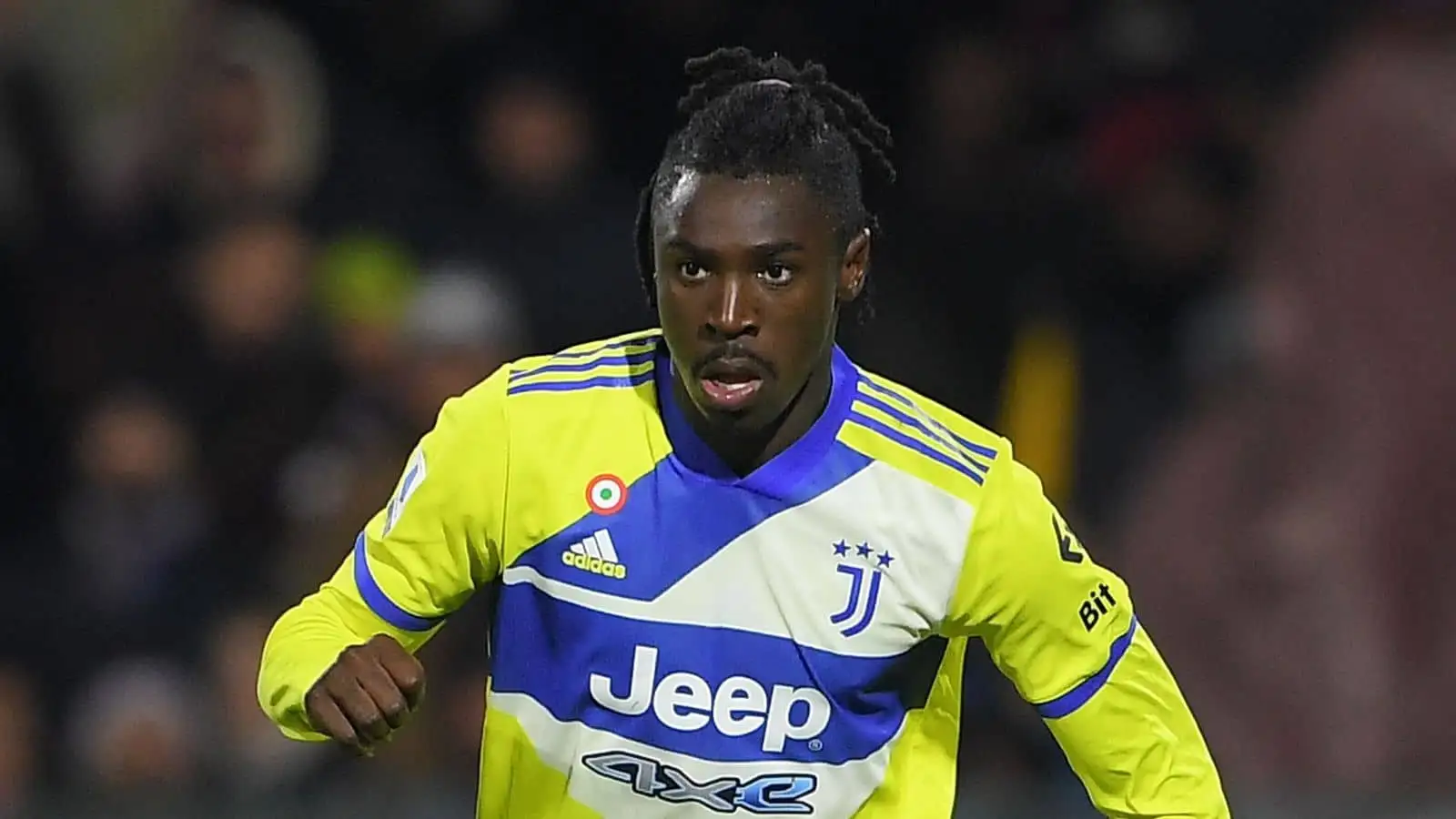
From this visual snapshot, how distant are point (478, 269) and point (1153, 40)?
1.42m

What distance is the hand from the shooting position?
2.30 metres

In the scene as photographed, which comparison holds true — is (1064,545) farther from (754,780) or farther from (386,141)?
(386,141)

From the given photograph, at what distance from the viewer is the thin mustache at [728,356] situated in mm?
2473

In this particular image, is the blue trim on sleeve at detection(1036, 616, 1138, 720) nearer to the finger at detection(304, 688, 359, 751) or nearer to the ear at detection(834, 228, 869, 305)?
the ear at detection(834, 228, 869, 305)

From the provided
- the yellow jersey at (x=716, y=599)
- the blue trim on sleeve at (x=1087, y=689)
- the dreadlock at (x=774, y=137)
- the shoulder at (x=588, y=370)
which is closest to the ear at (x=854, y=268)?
the dreadlock at (x=774, y=137)

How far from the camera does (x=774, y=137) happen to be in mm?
2531

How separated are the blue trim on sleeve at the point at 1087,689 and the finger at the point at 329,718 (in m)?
0.77

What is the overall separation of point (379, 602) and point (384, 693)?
0.28m

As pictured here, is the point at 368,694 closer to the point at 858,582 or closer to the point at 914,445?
the point at 858,582

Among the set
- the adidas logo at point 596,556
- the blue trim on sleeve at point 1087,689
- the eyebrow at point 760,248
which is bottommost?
the blue trim on sleeve at point 1087,689

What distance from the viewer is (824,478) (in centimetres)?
259

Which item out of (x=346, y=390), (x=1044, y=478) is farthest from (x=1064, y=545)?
(x=346, y=390)

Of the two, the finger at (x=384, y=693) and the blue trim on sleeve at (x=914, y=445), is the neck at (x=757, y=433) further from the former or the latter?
the finger at (x=384, y=693)

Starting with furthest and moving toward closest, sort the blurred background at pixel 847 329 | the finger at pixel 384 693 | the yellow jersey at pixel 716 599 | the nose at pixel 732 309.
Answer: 1. the blurred background at pixel 847 329
2. the yellow jersey at pixel 716 599
3. the nose at pixel 732 309
4. the finger at pixel 384 693
